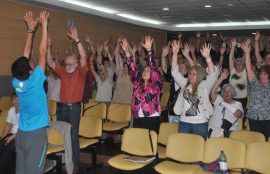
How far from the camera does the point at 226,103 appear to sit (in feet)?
15.1

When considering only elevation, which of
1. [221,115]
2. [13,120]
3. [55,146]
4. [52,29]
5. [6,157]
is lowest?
[6,157]

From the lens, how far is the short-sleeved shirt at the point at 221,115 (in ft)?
15.1

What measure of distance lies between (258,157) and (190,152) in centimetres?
73

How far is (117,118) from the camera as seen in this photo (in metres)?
5.87

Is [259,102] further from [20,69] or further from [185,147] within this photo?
[20,69]

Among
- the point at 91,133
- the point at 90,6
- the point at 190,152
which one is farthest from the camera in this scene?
the point at 90,6

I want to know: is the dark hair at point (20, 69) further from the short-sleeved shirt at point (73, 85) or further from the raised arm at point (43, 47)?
the short-sleeved shirt at point (73, 85)

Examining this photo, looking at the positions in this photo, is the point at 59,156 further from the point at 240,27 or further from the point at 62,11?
the point at 240,27

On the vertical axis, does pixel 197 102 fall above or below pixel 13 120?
above

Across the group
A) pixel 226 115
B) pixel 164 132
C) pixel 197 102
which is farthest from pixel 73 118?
pixel 226 115

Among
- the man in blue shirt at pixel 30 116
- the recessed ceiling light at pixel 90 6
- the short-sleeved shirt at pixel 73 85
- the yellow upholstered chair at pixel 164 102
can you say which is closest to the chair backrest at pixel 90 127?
the short-sleeved shirt at pixel 73 85

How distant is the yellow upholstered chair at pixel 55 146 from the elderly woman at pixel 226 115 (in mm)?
1996

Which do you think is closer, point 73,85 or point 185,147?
point 185,147

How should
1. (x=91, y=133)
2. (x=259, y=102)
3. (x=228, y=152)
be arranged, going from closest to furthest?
1. (x=228, y=152)
2. (x=259, y=102)
3. (x=91, y=133)
